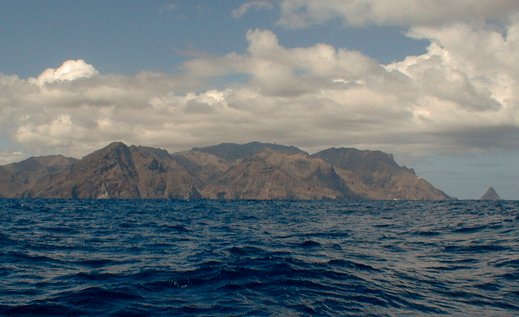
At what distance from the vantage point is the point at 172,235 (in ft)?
134

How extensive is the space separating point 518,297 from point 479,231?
26.2 meters

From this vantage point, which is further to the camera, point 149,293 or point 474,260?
point 474,260

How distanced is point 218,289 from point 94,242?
19699mm

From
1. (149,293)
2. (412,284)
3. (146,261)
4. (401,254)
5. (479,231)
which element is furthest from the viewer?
(479,231)

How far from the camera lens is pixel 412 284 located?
2058 centimetres

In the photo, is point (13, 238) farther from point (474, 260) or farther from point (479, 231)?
point (479, 231)

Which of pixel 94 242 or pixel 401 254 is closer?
pixel 401 254

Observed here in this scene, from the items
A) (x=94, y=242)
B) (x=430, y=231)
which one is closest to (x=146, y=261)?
(x=94, y=242)

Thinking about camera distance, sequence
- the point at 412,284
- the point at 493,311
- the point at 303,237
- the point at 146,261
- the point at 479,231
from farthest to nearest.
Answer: the point at 479,231 → the point at 303,237 → the point at 146,261 → the point at 412,284 → the point at 493,311

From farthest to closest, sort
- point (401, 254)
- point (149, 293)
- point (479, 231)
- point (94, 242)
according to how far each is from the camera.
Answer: point (479, 231) → point (94, 242) → point (401, 254) → point (149, 293)

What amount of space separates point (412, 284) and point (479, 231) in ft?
85.4

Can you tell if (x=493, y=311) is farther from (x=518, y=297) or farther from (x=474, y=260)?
(x=474, y=260)

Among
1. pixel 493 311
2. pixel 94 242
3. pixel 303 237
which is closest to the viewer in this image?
pixel 493 311

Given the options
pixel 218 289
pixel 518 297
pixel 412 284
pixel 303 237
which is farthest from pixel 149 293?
pixel 303 237
